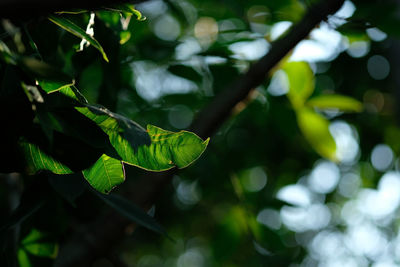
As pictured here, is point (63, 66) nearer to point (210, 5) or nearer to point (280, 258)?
point (210, 5)

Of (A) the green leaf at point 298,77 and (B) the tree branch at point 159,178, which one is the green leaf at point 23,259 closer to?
(B) the tree branch at point 159,178

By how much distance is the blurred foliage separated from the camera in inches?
14.8

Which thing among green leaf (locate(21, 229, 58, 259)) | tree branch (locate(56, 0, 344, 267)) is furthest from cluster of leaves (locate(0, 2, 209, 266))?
tree branch (locate(56, 0, 344, 267))

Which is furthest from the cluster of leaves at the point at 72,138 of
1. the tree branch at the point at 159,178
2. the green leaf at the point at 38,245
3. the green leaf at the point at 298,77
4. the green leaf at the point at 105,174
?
the green leaf at the point at 298,77

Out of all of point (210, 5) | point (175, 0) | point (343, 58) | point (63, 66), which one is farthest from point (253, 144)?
point (63, 66)

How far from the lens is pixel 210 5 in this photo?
1.02 metres

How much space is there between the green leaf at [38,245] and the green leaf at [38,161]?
232 millimetres

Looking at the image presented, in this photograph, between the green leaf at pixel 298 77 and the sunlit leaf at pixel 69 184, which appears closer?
the sunlit leaf at pixel 69 184

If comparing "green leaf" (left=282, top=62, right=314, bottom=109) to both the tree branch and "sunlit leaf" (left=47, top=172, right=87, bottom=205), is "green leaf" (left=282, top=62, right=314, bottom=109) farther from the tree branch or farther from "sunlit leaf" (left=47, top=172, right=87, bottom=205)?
"sunlit leaf" (left=47, top=172, right=87, bottom=205)

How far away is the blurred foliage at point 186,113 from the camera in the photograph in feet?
1.23

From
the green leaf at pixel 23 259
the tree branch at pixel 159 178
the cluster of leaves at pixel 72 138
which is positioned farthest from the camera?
the tree branch at pixel 159 178

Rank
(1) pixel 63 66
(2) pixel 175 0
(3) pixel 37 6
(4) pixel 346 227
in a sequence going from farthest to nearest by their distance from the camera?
(4) pixel 346 227 < (2) pixel 175 0 < (1) pixel 63 66 < (3) pixel 37 6

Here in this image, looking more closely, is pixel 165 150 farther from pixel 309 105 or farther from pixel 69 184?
pixel 309 105

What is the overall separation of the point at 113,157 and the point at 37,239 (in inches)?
10.6
